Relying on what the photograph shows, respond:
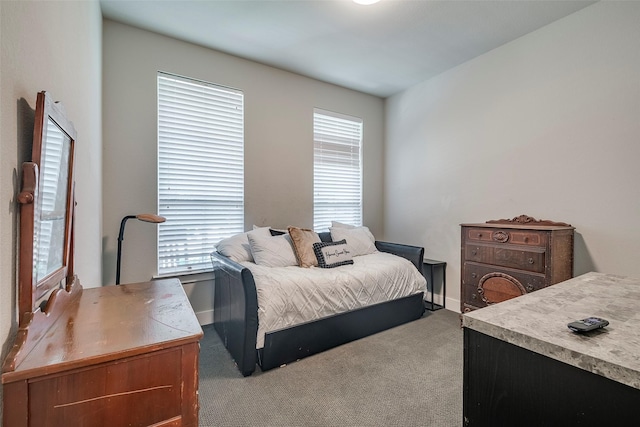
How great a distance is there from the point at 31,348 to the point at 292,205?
2.95 metres

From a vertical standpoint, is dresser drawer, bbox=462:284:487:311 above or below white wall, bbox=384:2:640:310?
below

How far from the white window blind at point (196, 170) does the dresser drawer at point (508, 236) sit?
7.96ft

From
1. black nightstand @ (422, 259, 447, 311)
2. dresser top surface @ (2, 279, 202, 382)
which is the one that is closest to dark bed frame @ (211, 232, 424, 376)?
black nightstand @ (422, 259, 447, 311)

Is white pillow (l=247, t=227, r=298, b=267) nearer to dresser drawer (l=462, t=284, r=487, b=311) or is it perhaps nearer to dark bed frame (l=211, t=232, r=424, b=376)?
dark bed frame (l=211, t=232, r=424, b=376)

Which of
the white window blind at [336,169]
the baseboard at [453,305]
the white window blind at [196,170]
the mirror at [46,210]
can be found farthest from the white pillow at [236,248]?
the baseboard at [453,305]

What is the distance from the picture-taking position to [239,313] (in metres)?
2.21

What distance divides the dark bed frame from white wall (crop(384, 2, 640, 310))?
4.13ft

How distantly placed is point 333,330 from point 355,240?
4.13ft

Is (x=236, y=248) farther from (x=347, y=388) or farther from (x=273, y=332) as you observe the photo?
(x=347, y=388)

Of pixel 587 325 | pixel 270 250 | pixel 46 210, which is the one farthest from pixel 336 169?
pixel 587 325

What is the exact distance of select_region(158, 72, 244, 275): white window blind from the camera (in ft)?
9.64

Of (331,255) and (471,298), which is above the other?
(331,255)

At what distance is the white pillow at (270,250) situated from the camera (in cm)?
280

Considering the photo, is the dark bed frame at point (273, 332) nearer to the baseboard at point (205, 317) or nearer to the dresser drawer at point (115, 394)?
the baseboard at point (205, 317)
